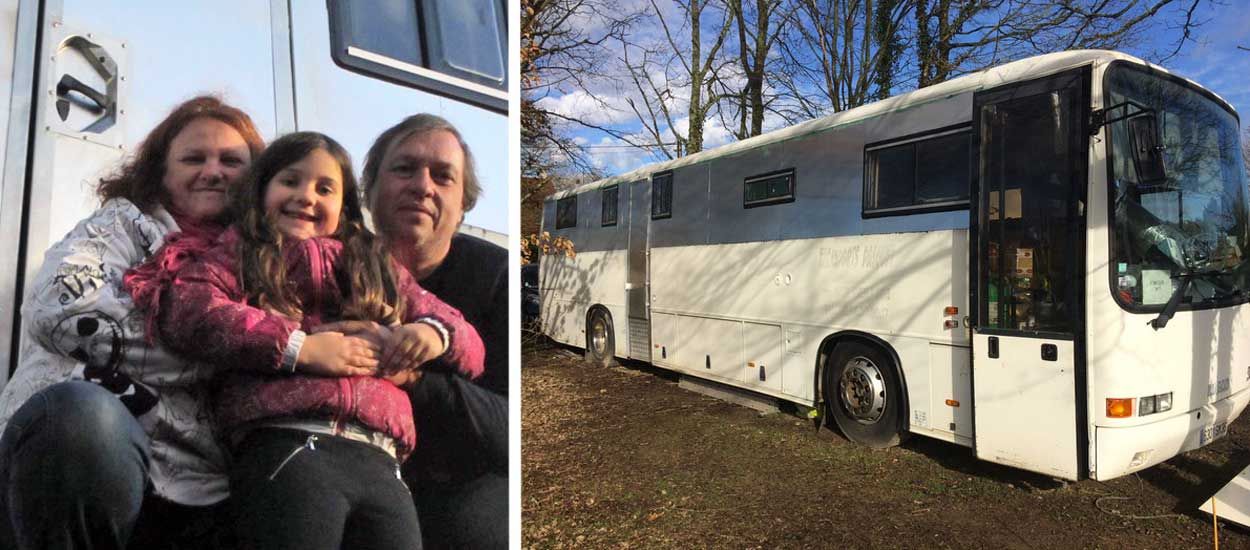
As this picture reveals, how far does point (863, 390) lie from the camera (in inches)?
232

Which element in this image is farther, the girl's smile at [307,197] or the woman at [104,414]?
the girl's smile at [307,197]

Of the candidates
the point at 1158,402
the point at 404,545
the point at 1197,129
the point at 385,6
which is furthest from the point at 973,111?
the point at 404,545

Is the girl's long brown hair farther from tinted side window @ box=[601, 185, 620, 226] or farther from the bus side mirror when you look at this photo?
tinted side window @ box=[601, 185, 620, 226]

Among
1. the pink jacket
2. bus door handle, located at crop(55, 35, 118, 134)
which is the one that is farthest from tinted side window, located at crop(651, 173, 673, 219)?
bus door handle, located at crop(55, 35, 118, 134)

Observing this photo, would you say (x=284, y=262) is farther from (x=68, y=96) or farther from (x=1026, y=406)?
(x=1026, y=406)

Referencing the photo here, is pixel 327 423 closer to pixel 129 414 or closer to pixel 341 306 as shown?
pixel 341 306

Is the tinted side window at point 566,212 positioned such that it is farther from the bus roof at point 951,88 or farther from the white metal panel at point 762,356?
the white metal panel at point 762,356

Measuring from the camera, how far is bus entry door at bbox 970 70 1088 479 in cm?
436

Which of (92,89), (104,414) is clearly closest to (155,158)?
(92,89)

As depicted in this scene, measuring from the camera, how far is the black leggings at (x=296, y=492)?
1361 mm

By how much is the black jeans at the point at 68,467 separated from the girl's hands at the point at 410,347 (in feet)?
1.49

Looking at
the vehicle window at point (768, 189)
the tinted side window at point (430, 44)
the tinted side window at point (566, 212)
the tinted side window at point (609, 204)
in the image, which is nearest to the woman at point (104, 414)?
the tinted side window at point (430, 44)

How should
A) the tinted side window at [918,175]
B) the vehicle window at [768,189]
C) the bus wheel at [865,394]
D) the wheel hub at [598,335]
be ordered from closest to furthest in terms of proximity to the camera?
the tinted side window at [918,175] → the bus wheel at [865,394] → the vehicle window at [768,189] → the wheel hub at [598,335]

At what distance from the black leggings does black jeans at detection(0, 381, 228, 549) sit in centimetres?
19
